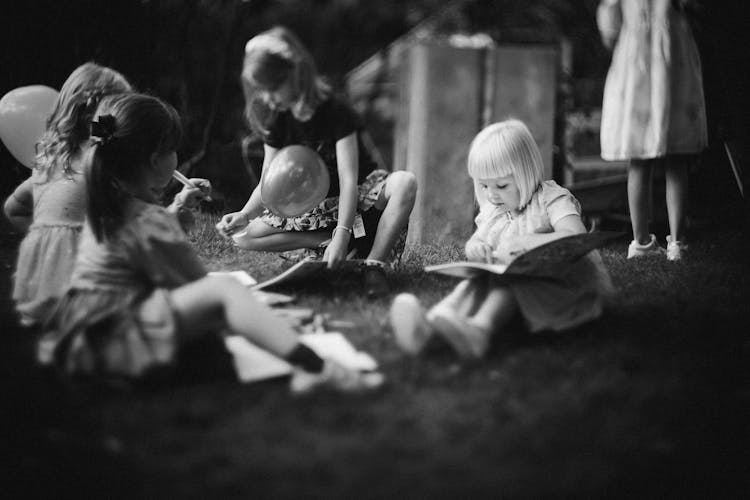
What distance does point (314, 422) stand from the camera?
5.82ft

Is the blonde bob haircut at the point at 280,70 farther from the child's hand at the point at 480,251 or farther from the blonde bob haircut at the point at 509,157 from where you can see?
the child's hand at the point at 480,251

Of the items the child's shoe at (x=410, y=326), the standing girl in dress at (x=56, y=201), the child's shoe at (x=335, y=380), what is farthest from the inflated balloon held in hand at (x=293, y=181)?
the child's shoe at (x=335, y=380)

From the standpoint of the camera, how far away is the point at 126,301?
2.04 m

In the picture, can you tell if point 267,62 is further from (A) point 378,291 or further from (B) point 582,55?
(B) point 582,55

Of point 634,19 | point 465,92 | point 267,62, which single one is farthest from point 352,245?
point 634,19

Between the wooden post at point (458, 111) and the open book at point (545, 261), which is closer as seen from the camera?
the open book at point (545, 261)

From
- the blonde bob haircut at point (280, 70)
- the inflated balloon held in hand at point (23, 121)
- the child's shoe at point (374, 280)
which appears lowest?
the child's shoe at point (374, 280)

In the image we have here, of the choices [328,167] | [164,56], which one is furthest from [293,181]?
[164,56]

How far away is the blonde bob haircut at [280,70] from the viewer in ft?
9.02

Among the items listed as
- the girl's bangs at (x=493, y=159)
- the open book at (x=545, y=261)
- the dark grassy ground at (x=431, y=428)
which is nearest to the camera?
the dark grassy ground at (x=431, y=428)

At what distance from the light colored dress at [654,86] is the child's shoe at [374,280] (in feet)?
4.82

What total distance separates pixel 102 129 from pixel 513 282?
133cm

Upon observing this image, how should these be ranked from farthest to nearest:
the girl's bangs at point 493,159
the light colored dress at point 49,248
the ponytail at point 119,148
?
the girl's bangs at point 493,159 → the light colored dress at point 49,248 → the ponytail at point 119,148

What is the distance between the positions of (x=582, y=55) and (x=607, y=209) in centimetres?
489
